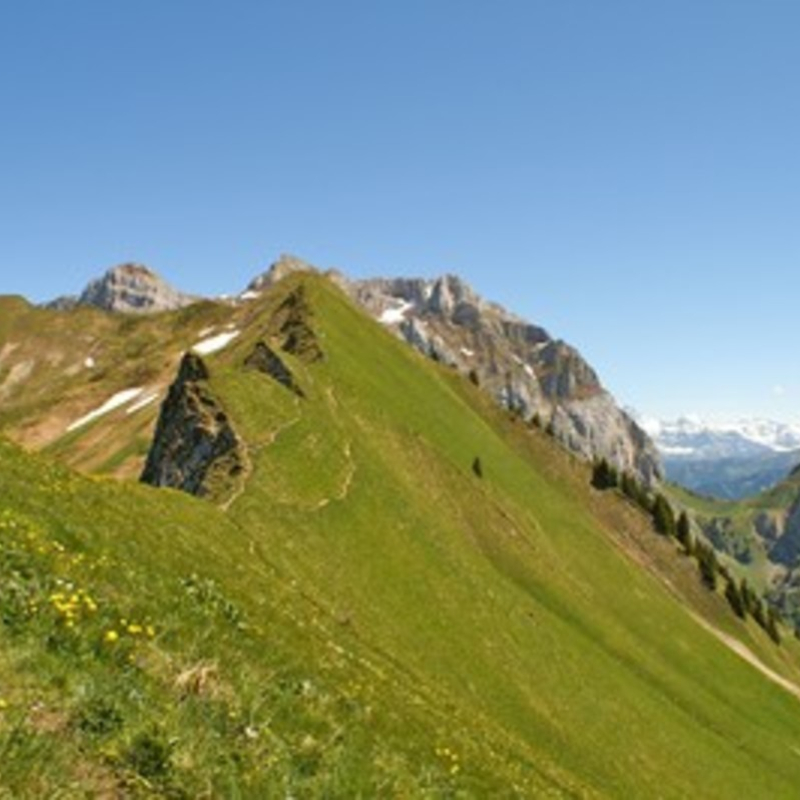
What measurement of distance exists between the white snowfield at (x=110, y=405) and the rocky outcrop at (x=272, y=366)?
5514cm

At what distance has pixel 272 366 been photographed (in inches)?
2899

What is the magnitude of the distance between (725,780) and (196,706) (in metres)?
56.8

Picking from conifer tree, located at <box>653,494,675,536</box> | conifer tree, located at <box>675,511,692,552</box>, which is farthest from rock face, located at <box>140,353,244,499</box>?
conifer tree, located at <box>675,511,692,552</box>

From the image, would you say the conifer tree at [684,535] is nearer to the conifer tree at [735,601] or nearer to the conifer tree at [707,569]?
the conifer tree at [707,569]

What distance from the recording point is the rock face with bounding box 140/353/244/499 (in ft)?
190

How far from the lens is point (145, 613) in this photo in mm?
17828

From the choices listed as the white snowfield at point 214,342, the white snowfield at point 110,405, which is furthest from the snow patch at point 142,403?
the white snowfield at point 214,342

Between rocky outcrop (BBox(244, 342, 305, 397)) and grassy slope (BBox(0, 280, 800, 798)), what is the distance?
61.3 inches

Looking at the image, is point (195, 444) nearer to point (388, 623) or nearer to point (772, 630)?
point (388, 623)

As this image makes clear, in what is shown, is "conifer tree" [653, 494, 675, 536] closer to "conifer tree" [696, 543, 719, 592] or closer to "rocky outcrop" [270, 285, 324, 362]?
"conifer tree" [696, 543, 719, 592]

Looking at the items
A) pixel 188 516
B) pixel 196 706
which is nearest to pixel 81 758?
pixel 196 706

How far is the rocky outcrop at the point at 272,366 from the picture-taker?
231ft

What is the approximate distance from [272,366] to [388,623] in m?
29.0

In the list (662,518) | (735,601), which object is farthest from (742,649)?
(662,518)
